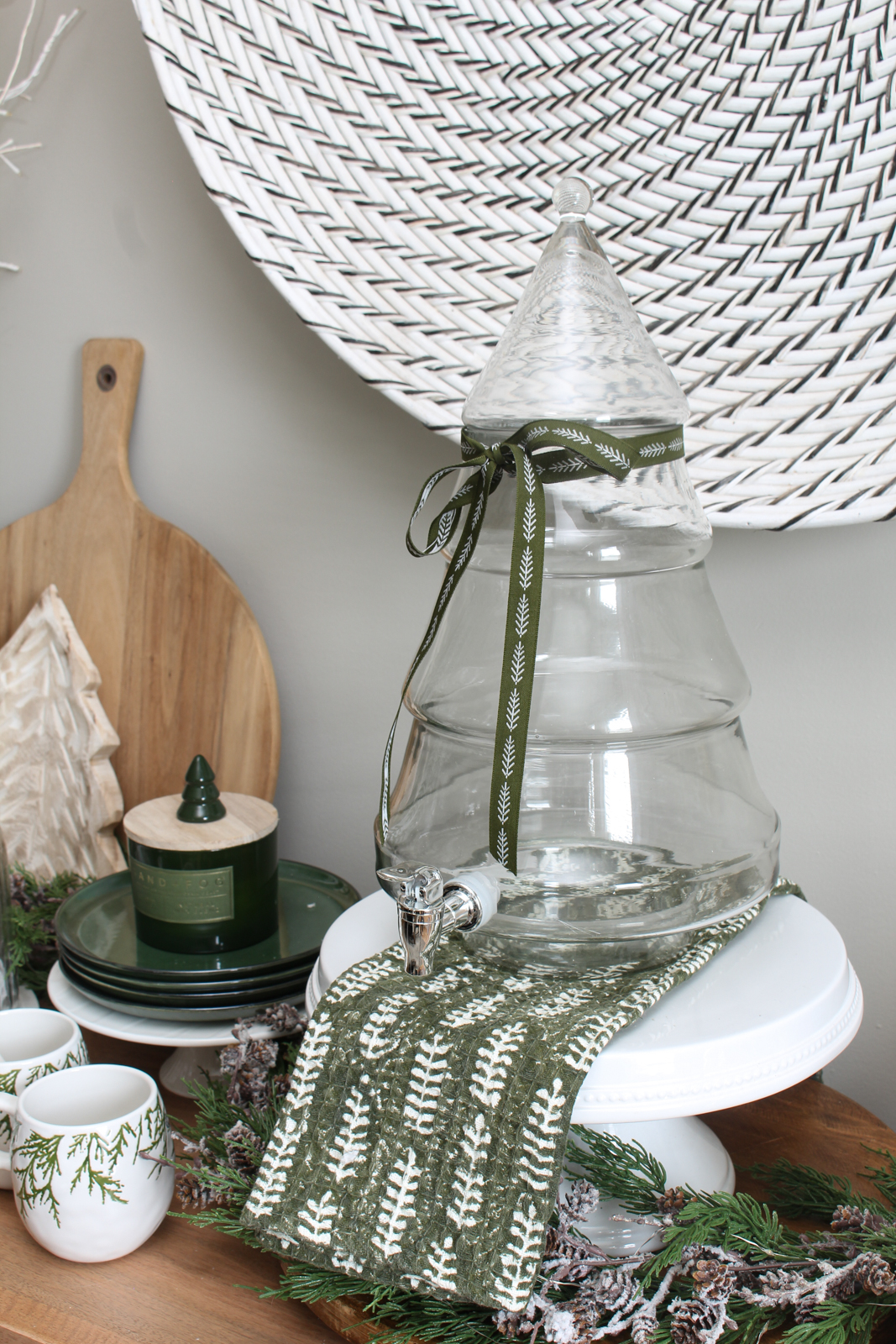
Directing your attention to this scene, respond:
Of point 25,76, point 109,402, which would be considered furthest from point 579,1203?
point 25,76

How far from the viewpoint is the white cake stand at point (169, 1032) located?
A: 625 millimetres

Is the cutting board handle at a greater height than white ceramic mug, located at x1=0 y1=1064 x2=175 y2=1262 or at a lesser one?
greater

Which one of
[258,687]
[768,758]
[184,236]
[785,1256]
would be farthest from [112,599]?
[785,1256]

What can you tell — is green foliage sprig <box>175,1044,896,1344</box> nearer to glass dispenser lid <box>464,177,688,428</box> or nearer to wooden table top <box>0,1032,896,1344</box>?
wooden table top <box>0,1032,896,1344</box>

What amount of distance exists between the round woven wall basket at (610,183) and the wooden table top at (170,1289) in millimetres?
352

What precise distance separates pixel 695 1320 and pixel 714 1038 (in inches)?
4.1

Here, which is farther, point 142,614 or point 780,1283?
point 142,614

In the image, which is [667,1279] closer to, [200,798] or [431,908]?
[431,908]

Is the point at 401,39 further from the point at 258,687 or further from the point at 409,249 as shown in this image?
the point at 258,687

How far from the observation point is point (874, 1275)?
42cm

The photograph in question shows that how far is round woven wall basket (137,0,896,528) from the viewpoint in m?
0.59

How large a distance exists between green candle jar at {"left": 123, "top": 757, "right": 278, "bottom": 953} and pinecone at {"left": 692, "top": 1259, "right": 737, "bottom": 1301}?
13.8 inches

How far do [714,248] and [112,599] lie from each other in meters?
0.55

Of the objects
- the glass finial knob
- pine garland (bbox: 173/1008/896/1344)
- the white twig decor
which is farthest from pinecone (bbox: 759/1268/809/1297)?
the white twig decor
